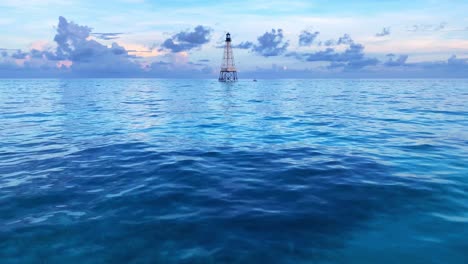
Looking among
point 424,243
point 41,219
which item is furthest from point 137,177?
point 424,243

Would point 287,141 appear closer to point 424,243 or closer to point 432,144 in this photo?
point 432,144

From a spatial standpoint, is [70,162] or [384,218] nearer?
[384,218]

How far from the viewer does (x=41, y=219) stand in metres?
7.86

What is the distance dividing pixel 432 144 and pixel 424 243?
12.1 meters

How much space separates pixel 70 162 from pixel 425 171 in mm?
15217

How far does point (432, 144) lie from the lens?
1662 cm

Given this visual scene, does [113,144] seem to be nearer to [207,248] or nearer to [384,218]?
[207,248]

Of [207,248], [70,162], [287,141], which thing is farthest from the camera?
[287,141]

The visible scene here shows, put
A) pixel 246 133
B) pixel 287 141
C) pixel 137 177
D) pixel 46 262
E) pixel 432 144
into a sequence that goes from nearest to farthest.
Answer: pixel 46 262 → pixel 137 177 → pixel 432 144 → pixel 287 141 → pixel 246 133

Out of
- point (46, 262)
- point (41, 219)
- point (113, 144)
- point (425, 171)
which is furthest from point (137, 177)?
point (425, 171)

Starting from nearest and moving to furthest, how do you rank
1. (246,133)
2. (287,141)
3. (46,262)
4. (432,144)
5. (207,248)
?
(46,262) < (207,248) < (432,144) < (287,141) < (246,133)

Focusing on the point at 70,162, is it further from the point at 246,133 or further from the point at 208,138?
the point at 246,133

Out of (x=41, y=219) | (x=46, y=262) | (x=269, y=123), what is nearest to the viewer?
(x=46, y=262)

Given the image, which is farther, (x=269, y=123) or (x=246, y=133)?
(x=269, y=123)
